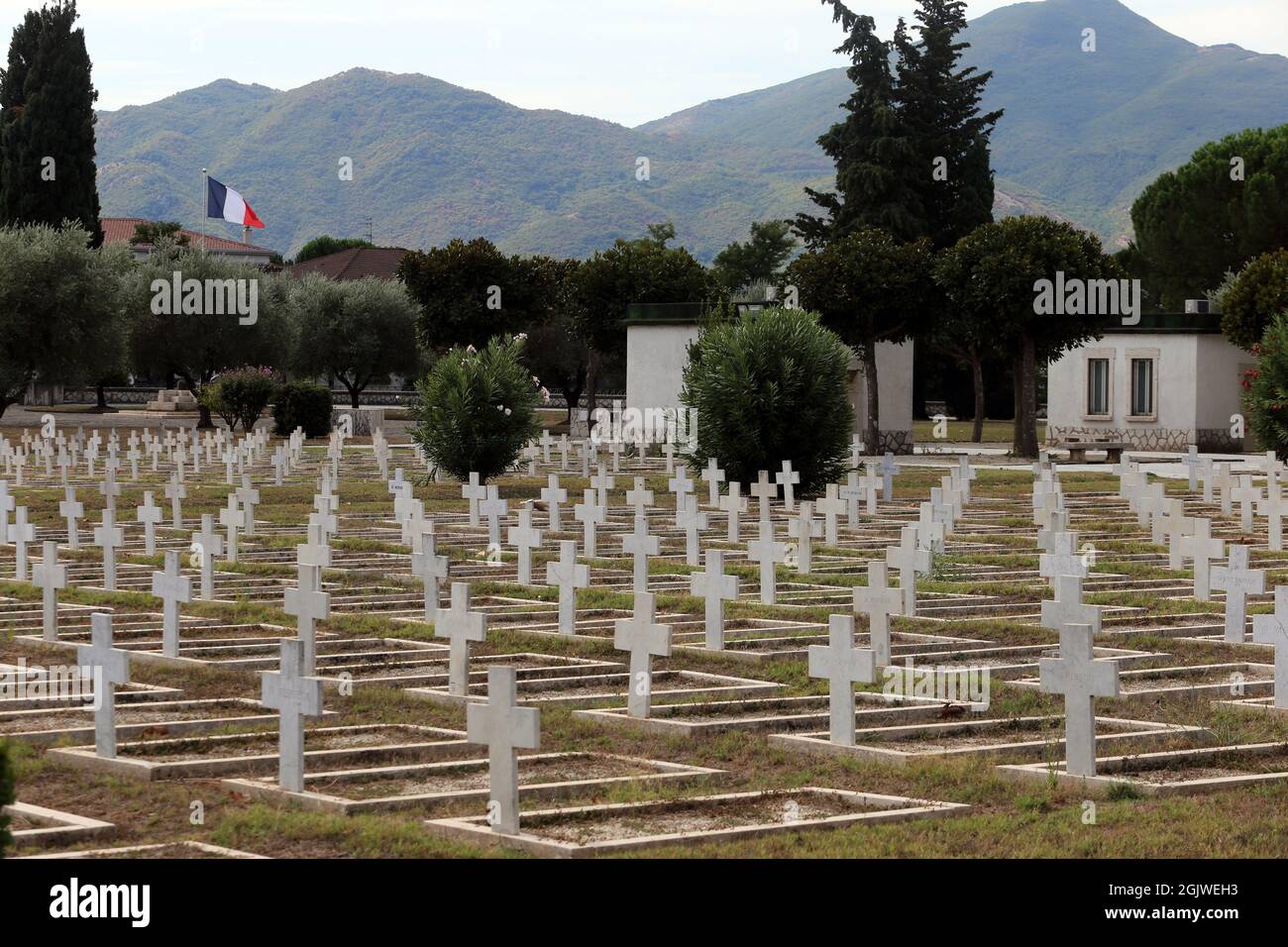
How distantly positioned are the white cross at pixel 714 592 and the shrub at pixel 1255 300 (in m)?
29.6

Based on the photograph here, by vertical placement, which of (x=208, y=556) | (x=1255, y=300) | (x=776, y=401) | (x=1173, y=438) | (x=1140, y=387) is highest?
(x=1255, y=300)

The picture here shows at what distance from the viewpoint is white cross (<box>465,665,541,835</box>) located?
7020mm

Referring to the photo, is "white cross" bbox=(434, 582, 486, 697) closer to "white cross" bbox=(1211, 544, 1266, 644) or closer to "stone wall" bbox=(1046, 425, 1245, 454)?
"white cross" bbox=(1211, 544, 1266, 644)

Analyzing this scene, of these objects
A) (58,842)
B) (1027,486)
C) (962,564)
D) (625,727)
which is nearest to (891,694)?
(625,727)

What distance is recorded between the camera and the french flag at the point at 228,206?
59.8 m

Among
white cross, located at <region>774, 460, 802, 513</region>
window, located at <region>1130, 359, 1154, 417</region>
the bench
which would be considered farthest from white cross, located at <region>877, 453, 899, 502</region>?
window, located at <region>1130, 359, 1154, 417</region>

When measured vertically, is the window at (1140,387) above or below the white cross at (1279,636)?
above

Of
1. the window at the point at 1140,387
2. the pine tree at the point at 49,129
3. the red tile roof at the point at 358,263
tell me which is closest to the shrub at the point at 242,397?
the pine tree at the point at 49,129

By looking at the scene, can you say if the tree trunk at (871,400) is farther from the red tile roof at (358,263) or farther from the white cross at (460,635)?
the red tile roof at (358,263)

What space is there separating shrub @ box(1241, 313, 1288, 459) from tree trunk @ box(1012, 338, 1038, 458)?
6555mm

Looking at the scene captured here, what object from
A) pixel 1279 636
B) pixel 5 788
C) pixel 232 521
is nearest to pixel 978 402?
pixel 232 521

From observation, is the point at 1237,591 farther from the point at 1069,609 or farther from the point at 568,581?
the point at 568,581

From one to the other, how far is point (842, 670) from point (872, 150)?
49273mm

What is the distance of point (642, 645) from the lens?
32.6ft
